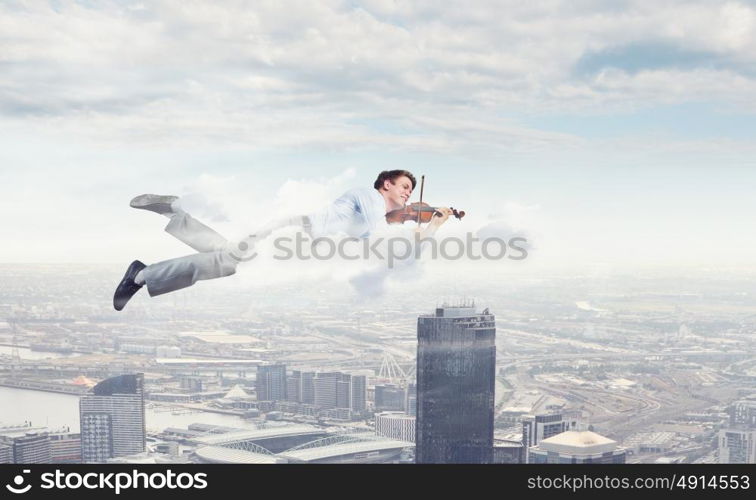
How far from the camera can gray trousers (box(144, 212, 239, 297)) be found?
3713mm

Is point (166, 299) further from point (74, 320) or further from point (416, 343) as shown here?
point (416, 343)

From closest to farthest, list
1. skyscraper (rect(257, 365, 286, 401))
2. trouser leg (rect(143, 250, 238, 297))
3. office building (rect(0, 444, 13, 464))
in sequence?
1. trouser leg (rect(143, 250, 238, 297))
2. office building (rect(0, 444, 13, 464))
3. skyscraper (rect(257, 365, 286, 401))

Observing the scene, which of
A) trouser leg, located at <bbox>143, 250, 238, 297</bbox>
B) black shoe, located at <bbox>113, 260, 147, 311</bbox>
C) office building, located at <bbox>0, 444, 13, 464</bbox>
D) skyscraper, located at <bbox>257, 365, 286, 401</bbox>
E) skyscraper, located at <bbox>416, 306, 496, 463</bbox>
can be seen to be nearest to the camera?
trouser leg, located at <bbox>143, 250, 238, 297</bbox>

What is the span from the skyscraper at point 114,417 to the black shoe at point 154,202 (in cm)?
435

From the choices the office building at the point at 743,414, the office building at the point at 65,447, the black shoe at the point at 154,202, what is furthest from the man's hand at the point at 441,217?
the office building at the point at 743,414

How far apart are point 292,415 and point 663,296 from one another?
359cm

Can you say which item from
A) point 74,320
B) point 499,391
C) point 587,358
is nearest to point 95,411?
point 74,320

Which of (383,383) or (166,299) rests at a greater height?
(166,299)

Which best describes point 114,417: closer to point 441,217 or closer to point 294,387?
point 294,387

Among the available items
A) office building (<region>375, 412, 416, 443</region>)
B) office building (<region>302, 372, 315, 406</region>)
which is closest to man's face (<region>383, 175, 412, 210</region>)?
office building (<region>375, 412, 416, 443</region>)

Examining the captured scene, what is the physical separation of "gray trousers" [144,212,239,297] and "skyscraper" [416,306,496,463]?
4033 millimetres

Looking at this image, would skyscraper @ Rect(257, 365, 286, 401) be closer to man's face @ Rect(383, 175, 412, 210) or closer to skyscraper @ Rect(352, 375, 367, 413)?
skyscraper @ Rect(352, 375, 367, 413)
